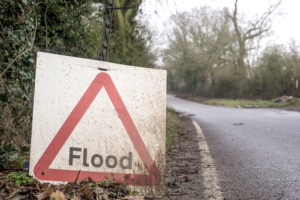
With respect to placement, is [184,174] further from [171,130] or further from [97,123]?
[171,130]

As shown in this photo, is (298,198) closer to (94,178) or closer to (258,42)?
(94,178)

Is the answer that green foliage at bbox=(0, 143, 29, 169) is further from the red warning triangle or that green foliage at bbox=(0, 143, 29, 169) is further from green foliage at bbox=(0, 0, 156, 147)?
the red warning triangle

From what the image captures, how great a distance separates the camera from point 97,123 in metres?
1.98

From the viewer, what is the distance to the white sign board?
190cm

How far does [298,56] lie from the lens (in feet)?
65.2

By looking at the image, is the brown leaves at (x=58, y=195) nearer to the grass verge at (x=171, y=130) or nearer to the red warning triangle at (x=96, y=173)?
the red warning triangle at (x=96, y=173)

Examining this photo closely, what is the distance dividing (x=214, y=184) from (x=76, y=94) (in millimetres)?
1910

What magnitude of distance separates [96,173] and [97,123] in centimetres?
39

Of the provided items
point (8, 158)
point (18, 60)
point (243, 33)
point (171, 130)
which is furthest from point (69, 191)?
point (243, 33)

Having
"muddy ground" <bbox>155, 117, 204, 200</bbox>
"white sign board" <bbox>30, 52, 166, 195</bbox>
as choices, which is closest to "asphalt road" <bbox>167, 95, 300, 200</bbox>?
"muddy ground" <bbox>155, 117, 204, 200</bbox>

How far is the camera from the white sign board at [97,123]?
1898 mm

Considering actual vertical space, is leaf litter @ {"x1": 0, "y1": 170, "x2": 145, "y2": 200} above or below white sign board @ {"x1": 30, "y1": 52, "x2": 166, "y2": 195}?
below

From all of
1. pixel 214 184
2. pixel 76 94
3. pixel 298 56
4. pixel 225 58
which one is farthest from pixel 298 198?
pixel 225 58

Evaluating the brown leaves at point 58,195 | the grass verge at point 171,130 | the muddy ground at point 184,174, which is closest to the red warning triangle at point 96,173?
the brown leaves at point 58,195
